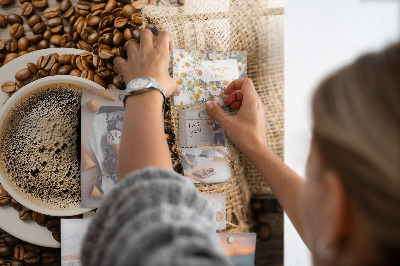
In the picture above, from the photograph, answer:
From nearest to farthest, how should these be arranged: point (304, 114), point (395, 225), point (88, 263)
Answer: point (395, 225) → point (88, 263) → point (304, 114)

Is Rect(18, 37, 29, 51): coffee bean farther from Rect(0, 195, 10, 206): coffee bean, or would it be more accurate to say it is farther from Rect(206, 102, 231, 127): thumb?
Rect(206, 102, 231, 127): thumb

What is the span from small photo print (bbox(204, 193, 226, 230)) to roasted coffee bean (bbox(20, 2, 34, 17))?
65 centimetres

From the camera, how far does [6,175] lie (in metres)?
0.78

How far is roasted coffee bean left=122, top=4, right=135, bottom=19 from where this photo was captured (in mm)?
820

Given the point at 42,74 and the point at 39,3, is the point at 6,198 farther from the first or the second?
the point at 39,3

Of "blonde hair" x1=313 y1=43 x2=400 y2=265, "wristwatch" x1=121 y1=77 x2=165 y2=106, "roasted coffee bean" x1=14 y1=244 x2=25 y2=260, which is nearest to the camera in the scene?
"blonde hair" x1=313 y1=43 x2=400 y2=265

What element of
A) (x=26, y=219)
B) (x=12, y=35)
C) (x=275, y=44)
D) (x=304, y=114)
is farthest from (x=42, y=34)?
(x=304, y=114)

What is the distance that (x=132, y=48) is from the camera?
76 cm

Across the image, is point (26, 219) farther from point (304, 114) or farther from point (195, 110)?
point (304, 114)

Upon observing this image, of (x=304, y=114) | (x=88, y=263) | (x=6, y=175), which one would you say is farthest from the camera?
(x=304, y=114)

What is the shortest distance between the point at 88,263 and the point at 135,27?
1.85 ft

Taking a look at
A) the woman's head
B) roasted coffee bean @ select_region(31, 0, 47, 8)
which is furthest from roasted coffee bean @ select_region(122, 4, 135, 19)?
the woman's head

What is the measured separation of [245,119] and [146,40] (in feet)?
0.98

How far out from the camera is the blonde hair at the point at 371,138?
1.00 ft
